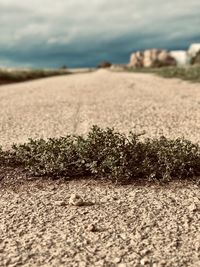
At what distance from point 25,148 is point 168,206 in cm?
211

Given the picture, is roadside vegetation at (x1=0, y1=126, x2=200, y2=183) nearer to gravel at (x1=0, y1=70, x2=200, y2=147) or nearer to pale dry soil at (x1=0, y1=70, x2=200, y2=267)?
pale dry soil at (x1=0, y1=70, x2=200, y2=267)

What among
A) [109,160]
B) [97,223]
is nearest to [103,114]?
[109,160]

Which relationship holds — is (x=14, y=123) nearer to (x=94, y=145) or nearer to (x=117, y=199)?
(x=94, y=145)

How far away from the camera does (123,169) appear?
500cm

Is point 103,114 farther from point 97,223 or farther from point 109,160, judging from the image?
point 97,223

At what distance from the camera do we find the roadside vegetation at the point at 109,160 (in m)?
4.98

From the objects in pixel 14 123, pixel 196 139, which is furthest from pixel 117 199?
pixel 14 123

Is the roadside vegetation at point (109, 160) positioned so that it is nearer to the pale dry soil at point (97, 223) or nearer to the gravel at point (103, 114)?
the pale dry soil at point (97, 223)

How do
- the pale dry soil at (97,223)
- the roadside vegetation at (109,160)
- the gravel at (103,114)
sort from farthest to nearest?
the gravel at (103,114), the roadside vegetation at (109,160), the pale dry soil at (97,223)

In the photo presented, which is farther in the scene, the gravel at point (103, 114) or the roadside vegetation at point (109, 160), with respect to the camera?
the gravel at point (103, 114)

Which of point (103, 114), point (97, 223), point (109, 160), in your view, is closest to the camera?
point (97, 223)

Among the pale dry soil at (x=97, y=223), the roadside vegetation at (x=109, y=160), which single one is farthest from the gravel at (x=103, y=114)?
the pale dry soil at (x=97, y=223)

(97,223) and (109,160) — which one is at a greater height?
(109,160)

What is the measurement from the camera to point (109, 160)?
502cm
